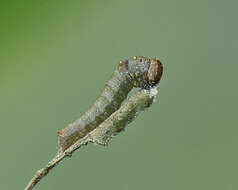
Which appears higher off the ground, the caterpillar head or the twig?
the caterpillar head

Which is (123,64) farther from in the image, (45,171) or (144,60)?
(45,171)

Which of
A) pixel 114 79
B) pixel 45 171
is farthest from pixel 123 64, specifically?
pixel 45 171

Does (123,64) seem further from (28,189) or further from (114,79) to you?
(28,189)

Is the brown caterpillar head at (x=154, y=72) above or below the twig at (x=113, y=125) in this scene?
above

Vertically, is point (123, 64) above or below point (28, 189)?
above

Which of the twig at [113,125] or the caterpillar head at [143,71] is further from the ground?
the caterpillar head at [143,71]
